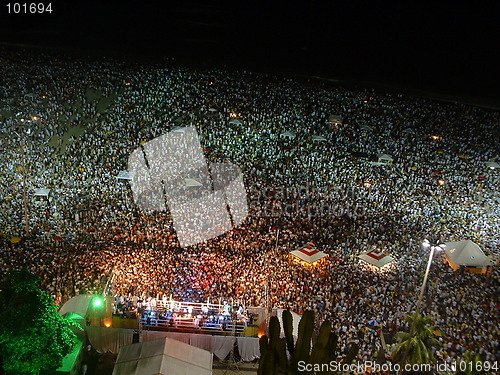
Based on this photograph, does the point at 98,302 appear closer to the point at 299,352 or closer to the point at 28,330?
the point at 28,330

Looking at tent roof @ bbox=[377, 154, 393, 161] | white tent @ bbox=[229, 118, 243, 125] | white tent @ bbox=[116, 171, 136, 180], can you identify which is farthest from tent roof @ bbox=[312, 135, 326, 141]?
white tent @ bbox=[116, 171, 136, 180]

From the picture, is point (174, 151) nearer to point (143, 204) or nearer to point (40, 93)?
point (143, 204)

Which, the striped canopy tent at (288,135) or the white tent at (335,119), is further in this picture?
the white tent at (335,119)

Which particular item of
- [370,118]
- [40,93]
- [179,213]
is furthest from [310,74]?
[179,213]

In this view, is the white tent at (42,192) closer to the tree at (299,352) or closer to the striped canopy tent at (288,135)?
the striped canopy tent at (288,135)

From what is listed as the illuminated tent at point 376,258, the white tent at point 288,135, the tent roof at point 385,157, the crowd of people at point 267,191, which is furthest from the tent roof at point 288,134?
the illuminated tent at point 376,258

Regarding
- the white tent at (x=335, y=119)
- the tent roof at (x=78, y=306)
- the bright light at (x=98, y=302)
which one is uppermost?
the white tent at (x=335, y=119)

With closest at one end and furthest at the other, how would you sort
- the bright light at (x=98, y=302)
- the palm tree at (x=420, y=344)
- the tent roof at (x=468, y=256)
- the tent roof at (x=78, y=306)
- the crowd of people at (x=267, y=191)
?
the palm tree at (x=420, y=344), the tent roof at (x=78, y=306), the bright light at (x=98, y=302), the crowd of people at (x=267, y=191), the tent roof at (x=468, y=256)

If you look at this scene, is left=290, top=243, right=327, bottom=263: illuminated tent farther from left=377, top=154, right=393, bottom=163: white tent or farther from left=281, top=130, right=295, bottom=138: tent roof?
left=281, top=130, right=295, bottom=138: tent roof
